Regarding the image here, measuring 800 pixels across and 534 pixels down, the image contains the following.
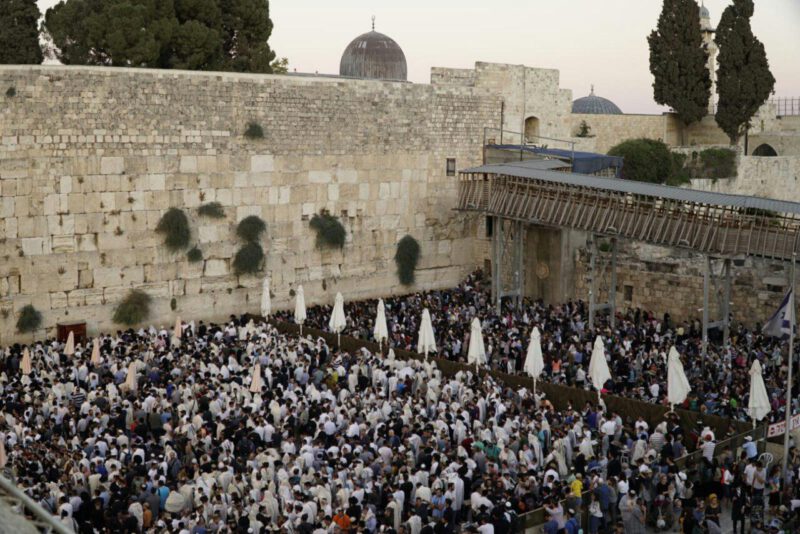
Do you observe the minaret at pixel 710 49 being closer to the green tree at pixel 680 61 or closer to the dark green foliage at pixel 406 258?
the green tree at pixel 680 61

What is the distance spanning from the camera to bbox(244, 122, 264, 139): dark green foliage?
2461 cm

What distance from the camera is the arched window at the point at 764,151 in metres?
43.9

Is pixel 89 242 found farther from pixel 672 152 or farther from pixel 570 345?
pixel 672 152

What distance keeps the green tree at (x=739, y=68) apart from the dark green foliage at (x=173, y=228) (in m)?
22.8

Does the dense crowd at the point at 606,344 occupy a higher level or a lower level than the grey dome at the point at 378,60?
lower

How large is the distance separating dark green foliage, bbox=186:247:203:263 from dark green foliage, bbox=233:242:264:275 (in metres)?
0.95

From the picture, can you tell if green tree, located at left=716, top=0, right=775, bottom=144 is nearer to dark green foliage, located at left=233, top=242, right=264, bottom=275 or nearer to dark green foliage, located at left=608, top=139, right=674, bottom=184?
dark green foliage, located at left=608, top=139, right=674, bottom=184

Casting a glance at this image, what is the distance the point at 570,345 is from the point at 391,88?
33.0ft

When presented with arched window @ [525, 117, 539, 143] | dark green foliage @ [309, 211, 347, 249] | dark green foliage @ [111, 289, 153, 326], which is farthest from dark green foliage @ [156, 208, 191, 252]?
arched window @ [525, 117, 539, 143]

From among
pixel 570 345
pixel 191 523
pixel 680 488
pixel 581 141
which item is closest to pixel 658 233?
pixel 570 345

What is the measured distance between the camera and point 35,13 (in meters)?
28.5

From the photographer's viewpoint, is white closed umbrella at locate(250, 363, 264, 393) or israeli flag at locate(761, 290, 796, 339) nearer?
israeli flag at locate(761, 290, 796, 339)

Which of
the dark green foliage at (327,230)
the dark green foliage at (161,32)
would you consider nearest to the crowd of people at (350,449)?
the dark green foliage at (327,230)

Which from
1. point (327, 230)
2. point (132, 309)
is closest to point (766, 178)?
point (327, 230)
